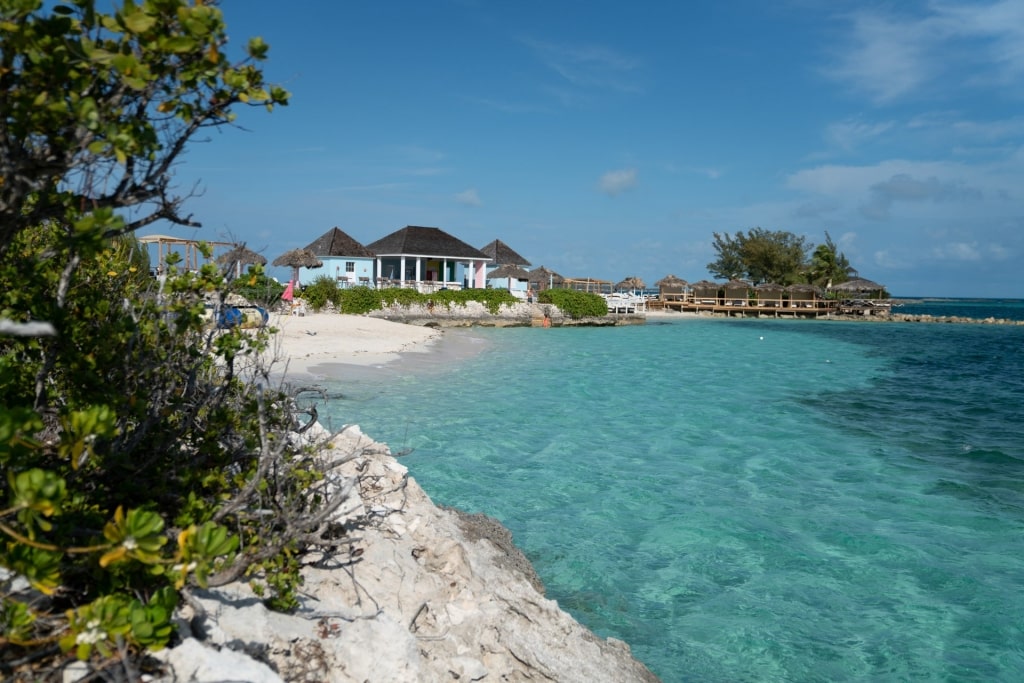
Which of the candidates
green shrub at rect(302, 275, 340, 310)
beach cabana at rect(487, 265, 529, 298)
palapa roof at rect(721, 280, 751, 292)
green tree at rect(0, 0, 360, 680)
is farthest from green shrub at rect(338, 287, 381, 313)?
palapa roof at rect(721, 280, 751, 292)

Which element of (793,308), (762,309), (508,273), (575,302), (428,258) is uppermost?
(428,258)

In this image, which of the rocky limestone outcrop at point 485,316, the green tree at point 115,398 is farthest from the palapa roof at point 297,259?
the green tree at point 115,398

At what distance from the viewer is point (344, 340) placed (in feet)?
79.5

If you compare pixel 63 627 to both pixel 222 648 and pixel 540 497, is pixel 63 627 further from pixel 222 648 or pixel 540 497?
pixel 540 497

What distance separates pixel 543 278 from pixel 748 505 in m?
44.6

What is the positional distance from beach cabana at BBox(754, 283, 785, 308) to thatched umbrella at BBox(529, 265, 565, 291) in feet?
65.7

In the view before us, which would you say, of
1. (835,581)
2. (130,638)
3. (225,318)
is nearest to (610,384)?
(835,581)

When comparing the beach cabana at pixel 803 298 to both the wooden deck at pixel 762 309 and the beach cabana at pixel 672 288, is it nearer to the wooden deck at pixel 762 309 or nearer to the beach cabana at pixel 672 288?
the wooden deck at pixel 762 309

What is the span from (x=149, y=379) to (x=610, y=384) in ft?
57.1

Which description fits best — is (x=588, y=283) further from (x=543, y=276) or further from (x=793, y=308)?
(x=793, y=308)

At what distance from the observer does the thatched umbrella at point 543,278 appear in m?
52.2

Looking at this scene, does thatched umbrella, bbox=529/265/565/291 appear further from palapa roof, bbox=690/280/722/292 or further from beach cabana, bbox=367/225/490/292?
palapa roof, bbox=690/280/722/292

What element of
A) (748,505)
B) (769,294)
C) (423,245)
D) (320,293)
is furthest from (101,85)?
(769,294)

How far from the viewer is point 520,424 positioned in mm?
13797
